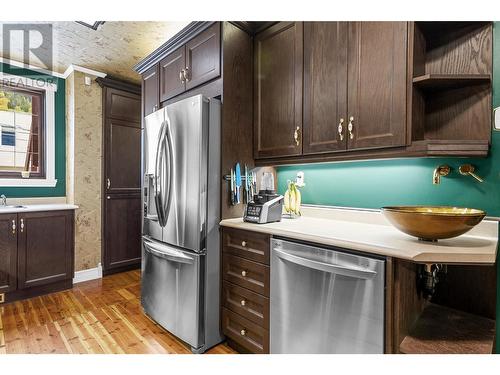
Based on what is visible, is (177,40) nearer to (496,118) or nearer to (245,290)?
(245,290)

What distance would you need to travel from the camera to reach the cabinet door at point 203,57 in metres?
1.95

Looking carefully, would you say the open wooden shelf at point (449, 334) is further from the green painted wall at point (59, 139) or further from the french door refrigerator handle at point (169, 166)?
the green painted wall at point (59, 139)

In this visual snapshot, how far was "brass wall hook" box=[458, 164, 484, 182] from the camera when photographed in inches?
55.1

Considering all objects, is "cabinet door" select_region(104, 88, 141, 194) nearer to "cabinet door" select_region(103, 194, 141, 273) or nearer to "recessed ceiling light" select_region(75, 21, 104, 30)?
"cabinet door" select_region(103, 194, 141, 273)

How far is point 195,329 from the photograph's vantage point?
6.04 feet

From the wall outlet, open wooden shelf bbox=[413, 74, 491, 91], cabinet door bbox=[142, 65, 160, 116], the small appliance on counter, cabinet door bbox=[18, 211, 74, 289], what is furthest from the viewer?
cabinet door bbox=[18, 211, 74, 289]

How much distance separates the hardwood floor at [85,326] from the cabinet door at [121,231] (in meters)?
0.54

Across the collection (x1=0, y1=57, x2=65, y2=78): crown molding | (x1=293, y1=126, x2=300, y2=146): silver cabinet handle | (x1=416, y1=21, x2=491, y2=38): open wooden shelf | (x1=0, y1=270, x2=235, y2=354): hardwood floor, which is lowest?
(x1=0, y1=270, x2=235, y2=354): hardwood floor

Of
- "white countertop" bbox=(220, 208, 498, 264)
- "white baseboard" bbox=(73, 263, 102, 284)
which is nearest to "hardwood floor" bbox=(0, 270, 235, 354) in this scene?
"white baseboard" bbox=(73, 263, 102, 284)

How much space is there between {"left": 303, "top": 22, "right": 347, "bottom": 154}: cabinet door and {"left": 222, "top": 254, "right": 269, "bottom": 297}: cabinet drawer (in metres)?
0.84

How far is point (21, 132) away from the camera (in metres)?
3.18

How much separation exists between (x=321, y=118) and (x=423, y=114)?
0.56 meters
